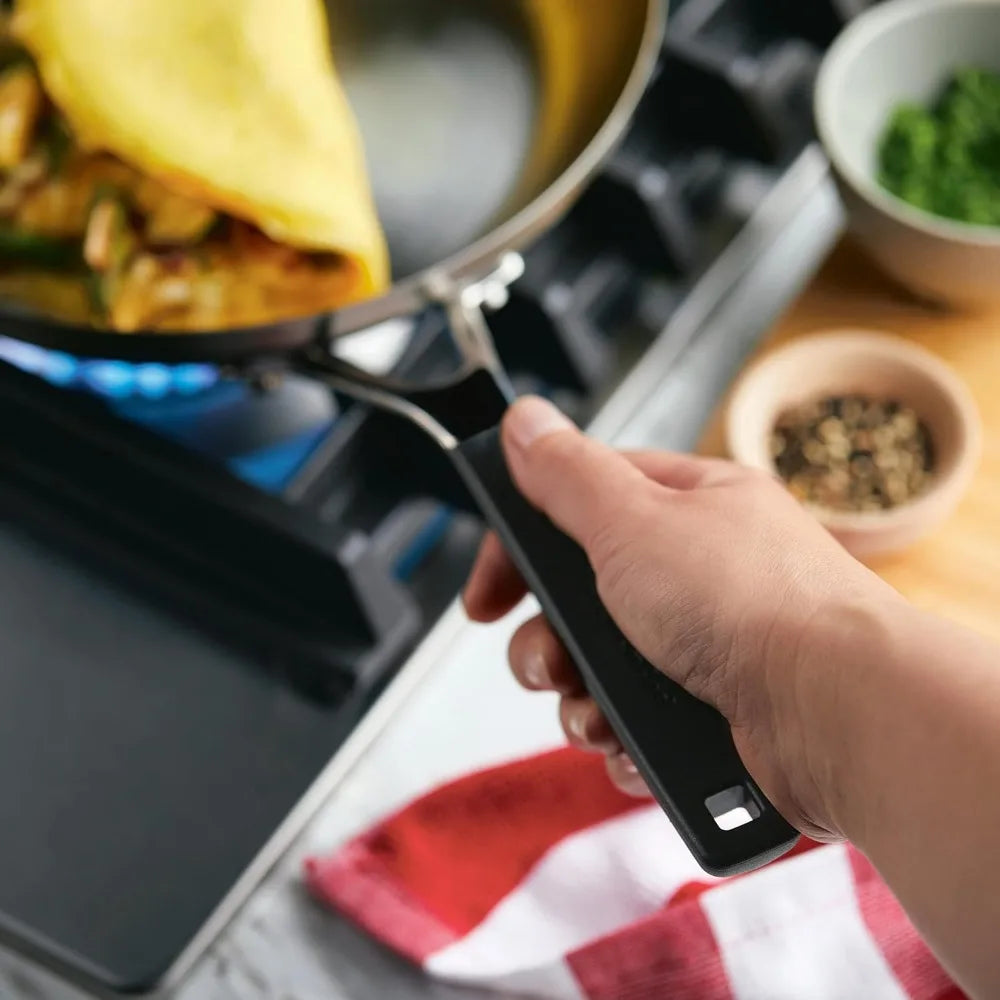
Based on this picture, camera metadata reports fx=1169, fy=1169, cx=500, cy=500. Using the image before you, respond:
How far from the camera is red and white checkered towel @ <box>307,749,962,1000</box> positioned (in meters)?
0.45

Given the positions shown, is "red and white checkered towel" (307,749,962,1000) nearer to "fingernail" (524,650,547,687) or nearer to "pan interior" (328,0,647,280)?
"fingernail" (524,650,547,687)

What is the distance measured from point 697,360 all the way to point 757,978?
35 centimetres

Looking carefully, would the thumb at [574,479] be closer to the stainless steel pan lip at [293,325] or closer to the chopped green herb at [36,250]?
the stainless steel pan lip at [293,325]

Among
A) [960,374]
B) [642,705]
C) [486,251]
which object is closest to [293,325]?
[486,251]

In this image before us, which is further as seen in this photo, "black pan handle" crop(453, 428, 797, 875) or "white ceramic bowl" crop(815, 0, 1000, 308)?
"white ceramic bowl" crop(815, 0, 1000, 308)

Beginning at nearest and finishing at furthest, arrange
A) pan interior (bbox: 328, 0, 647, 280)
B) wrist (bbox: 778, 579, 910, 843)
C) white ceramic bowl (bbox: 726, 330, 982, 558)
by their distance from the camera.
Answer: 1. wrist (bbox: 778, 579, 910, 843)
2. white ceramic bowl (bbox: 726, 330, 982, 558)
3. pan interior (bbox: 328, 0, 647, 280)

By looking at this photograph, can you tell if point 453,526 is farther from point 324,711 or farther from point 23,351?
point 23,351

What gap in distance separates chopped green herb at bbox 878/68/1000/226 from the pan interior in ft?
A: 0.54

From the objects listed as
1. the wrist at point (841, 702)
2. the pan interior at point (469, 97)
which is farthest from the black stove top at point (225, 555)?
the wrist at point (841, 702)

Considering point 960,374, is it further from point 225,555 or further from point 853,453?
point 225,555

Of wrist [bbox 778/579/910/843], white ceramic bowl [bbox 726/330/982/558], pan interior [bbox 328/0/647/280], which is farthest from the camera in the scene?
pan interior [bbox 328/0/647/280]

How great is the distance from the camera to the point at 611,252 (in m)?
0.66

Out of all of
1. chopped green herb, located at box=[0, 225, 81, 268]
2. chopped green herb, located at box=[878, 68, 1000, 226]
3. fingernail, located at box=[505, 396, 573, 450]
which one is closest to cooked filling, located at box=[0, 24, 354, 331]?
chopped green herb, located at box=[0, 225, 81, 268]

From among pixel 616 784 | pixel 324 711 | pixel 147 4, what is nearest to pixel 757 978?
pixel 616 784
